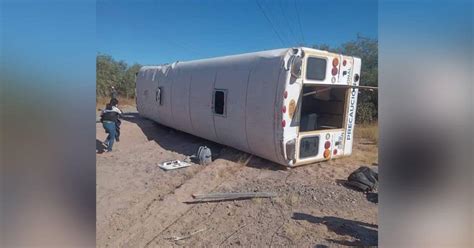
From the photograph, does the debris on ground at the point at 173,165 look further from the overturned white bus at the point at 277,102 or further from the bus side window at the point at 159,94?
the bus side window at the point at 159,94

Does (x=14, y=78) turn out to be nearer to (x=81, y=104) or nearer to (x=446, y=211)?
(x=81, y=104)

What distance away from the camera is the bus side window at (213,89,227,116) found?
7681 millimetres

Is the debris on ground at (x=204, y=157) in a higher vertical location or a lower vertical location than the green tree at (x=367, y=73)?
lower

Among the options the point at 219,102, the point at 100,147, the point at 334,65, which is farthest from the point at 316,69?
the point at 100,147

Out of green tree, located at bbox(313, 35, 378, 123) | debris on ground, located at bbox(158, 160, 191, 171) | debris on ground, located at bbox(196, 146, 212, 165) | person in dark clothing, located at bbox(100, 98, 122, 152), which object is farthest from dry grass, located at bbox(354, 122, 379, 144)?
person in dark clothing, located at bbox(100, 98, 122, 152)

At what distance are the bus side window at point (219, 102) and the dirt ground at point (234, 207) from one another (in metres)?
1.23

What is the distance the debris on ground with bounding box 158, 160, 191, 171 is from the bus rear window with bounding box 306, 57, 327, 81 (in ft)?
11.7

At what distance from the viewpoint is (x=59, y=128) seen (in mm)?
1367

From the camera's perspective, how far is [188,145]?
10.1m

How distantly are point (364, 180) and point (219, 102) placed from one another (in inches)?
159

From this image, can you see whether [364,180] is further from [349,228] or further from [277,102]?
[277,102]

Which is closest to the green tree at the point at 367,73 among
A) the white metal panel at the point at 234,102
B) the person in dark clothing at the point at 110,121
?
the white metal panel at the point at 234,102

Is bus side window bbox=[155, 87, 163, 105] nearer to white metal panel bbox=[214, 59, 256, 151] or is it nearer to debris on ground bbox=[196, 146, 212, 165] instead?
white metal panel bbox=[214, 59, 256, 151]

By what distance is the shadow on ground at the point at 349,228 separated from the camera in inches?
147
